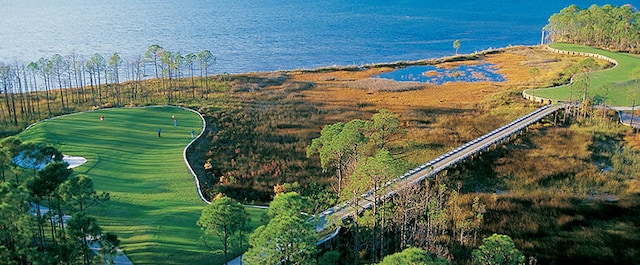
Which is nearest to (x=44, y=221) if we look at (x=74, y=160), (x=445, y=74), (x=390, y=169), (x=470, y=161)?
(x=390, y=169)

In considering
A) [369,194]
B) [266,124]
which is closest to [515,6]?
[266,124]

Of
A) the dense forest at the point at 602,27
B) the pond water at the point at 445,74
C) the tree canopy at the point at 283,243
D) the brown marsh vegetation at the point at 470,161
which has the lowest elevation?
the brown marsh vegetation at the point at 470,161

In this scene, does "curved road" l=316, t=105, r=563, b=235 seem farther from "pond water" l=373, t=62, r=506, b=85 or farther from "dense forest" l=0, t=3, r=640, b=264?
"pond water" l=373, t=62, r=506, b=85

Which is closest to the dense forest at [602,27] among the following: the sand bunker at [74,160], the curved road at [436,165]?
the curved road at [436,165]

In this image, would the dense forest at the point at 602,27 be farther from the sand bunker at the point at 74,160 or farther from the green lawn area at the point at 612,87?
the sand bunker at the point at 74,160

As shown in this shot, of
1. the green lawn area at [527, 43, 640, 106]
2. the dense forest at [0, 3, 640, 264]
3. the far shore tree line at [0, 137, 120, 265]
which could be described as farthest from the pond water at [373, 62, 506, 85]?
the far shore tree line at [0, 137, 120, 265]

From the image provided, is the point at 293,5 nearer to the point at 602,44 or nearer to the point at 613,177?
the point at 602,44
